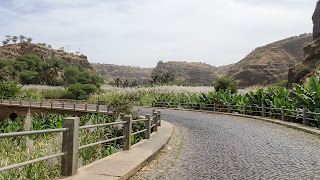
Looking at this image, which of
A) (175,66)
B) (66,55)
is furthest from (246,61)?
(66,55)

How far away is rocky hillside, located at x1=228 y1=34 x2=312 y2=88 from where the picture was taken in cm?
12144

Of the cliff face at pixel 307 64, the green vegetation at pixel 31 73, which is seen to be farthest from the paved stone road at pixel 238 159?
the green vegetation at pixel 31 73

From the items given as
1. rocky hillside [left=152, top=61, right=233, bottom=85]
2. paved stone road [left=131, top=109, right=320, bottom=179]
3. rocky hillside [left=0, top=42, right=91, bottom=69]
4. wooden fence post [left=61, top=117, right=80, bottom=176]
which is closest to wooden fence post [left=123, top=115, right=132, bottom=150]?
paved stone road [left=131, top=109, right=320, bottom=179]

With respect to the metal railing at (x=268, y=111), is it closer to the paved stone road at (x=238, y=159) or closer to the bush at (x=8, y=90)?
the paved stone road at (x=238, y=159)

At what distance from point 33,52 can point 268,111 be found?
154257 millimetres

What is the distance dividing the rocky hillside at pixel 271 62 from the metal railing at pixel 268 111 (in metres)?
88.7

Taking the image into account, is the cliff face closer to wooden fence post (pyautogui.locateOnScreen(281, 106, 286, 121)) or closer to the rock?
the rock

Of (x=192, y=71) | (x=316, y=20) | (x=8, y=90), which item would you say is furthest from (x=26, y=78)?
(x=192, y=71)

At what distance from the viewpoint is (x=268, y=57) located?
13512cm

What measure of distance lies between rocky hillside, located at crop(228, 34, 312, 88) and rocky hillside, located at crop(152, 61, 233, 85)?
29558 mm

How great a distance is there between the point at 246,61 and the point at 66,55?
111 meters

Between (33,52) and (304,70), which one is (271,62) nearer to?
(304,70)

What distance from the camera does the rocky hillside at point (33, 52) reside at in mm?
139800

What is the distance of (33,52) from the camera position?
15012 cm
